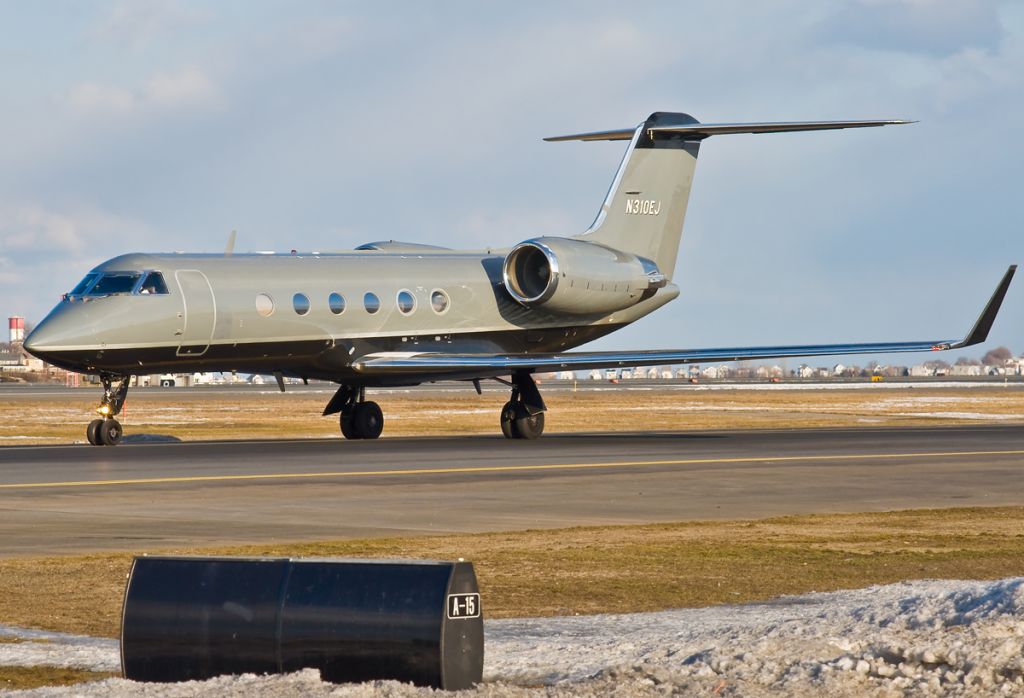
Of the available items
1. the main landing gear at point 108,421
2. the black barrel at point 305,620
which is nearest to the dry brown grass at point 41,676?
the black barrel at point 305,620

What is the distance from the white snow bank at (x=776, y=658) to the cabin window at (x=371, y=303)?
2287 centimetres

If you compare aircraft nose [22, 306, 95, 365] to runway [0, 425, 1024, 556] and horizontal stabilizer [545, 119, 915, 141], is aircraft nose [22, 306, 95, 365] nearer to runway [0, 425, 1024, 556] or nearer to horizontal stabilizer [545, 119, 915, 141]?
runway [0, 425, 1024, 556]

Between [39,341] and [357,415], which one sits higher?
[39,341]

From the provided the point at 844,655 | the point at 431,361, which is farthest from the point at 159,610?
the point at 431,361

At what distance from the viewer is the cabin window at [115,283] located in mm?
28172

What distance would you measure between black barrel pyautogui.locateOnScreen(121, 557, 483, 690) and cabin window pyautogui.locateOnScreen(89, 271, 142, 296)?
71.7 ft

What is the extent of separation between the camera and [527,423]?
32.7m

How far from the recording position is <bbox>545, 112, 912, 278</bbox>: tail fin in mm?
37594

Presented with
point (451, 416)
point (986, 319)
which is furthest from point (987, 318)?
point (451, 416)

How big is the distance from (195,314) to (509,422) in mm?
7626

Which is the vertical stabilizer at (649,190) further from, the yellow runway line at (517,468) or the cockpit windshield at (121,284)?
the yellow runway line at (517,468)

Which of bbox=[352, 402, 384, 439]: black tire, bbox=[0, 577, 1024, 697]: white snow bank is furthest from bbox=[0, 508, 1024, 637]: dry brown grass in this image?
bbox=[352, 402, 384, 439]: black tire

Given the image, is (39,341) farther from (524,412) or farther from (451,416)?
(451,416)

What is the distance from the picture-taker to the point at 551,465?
78.9 ft
